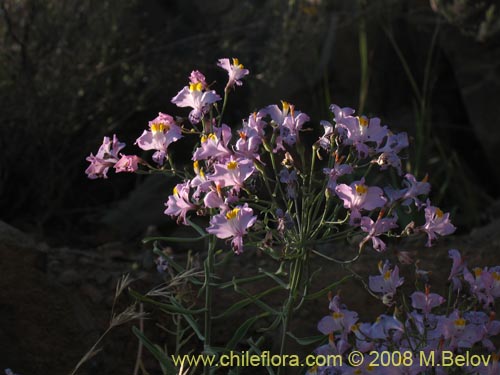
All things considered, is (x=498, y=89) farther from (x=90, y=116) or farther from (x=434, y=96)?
(x=90, y=116)

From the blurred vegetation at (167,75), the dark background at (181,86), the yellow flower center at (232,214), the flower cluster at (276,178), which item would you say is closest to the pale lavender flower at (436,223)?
the flower cluster at (276,178)

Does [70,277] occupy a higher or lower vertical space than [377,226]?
lower

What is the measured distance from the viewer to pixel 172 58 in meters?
5.24

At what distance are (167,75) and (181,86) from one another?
0.93ft

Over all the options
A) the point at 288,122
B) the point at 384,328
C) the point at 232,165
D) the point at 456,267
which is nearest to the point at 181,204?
the point at 232,165

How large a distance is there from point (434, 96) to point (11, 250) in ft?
11.6

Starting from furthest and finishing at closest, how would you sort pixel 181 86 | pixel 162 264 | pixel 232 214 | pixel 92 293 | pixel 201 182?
pixel 181 86, pixel 92 293, pixel 162 264, pixel 201 182, pixel 232 214

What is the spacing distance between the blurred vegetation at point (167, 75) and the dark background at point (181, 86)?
10mm

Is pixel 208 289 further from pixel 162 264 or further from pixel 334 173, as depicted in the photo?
pixel 334 173

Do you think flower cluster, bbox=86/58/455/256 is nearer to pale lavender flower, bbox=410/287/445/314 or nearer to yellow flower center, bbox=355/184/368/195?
yellow flower center, bbox=355/184/368/195

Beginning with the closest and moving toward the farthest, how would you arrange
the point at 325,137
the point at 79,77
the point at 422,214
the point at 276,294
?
the point at 325,137 → the point at 276,294 → the point at 422,214 → the point at 79,77

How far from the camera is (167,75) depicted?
16.5ft

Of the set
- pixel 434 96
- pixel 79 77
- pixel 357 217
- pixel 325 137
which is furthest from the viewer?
pixel 434 96

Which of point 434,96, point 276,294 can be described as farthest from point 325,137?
point 434,96
